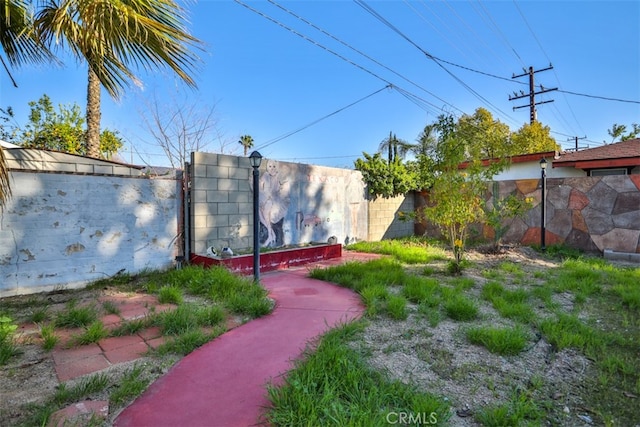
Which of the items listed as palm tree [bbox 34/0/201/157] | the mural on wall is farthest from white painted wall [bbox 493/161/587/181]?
palm tree [bbox 34/0/201/157]

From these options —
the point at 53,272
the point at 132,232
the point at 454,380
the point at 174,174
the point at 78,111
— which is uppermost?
the point at 78,111

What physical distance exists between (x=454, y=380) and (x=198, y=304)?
9.50 ft

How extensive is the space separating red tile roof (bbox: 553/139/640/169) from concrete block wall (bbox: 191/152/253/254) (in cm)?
923

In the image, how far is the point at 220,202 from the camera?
6.11 m

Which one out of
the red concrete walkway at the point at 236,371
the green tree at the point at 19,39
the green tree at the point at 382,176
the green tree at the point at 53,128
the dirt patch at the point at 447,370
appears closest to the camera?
the red concrete walkway at the point at 236,371

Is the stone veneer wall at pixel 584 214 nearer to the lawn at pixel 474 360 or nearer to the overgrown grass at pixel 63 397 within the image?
the lawn at pixel 474 360

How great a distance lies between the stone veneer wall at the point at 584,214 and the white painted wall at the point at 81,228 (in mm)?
8855

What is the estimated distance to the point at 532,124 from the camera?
16625 mm

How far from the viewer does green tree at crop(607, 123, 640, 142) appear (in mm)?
18594

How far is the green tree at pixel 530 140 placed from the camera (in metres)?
16.1

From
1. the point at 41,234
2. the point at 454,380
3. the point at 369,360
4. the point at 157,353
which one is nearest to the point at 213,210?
the point at 41,234

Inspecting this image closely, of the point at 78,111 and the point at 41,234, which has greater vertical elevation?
the point at 78,111

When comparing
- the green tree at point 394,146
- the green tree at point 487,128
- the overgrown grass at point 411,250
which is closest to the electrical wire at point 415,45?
the green tree at point 487,128

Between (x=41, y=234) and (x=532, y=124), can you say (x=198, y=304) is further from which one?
(x=532, y=124)
